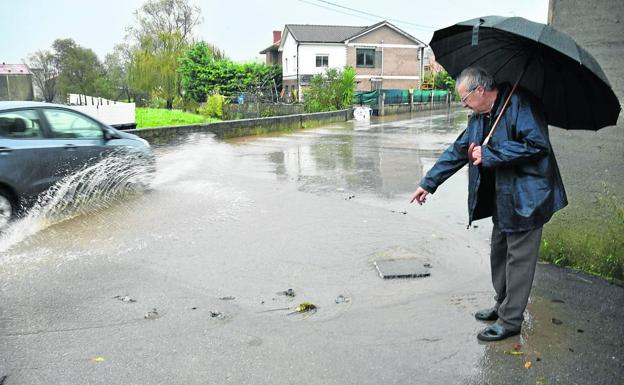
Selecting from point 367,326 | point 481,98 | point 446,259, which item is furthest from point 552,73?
point 446,259

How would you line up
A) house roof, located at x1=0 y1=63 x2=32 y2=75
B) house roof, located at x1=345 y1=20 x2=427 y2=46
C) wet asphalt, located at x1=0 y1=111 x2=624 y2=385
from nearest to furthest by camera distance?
wet asphalt, located at x1=0 y1=111 x2=624 y2=385, house roof, located at x1=345 y1=20 x2=427 y2=46, house roof, located at x1=0 y1=63 x2=32 y2=75

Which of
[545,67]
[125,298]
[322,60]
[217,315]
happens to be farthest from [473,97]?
[322,60]

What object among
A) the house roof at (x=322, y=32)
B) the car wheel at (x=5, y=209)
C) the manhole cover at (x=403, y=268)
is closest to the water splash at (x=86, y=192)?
the car wheel at (x=5, y=209)

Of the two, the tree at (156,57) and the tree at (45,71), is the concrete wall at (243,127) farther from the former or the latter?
the tree at (45,71)

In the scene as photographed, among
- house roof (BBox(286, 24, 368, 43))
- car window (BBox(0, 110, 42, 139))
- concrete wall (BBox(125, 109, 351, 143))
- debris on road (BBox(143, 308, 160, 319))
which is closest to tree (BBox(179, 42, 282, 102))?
house roof (BBox(286, 24, 368, 43))

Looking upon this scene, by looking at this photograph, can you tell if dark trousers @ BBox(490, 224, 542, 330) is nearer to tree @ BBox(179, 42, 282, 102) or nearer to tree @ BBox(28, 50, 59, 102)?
tree @ BBox(179, 42, 282, 102)

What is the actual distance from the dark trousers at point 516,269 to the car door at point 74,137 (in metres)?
5.96

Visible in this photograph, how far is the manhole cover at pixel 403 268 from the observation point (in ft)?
16.3

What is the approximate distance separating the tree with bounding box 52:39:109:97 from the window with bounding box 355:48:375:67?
3393cm

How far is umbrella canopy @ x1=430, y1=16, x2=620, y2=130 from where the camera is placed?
3.08 meters

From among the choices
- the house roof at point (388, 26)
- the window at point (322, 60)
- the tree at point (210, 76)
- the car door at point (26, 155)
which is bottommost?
the car door at point (26, 155)

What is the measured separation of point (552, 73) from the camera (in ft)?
10.8

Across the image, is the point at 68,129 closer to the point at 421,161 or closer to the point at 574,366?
the point at 574,366

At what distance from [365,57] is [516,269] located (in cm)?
5129
